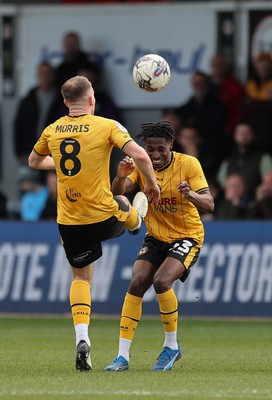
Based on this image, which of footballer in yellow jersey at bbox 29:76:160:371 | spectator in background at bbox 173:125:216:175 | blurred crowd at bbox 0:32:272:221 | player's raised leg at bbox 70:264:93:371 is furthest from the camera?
spectator in background at bbox 173:125:216:175

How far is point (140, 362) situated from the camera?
37.7 ft

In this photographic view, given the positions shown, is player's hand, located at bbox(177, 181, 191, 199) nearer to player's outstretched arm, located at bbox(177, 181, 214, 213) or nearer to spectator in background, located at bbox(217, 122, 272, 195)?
player's outstretched arm, located at bbox(177, 181, 214, 213)

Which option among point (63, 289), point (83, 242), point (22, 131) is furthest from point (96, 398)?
point (22, 131)

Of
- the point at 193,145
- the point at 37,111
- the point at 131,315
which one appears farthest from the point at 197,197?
the point at 37,111

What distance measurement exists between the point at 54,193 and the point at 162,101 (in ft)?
9.31

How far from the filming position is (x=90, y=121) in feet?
34.3

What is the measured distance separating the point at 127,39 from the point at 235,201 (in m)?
4.22

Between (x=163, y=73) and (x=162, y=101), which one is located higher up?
(x=163, y=73)

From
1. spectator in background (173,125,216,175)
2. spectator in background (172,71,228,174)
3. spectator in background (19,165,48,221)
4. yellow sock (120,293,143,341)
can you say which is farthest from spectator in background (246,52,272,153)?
yellow sock (120,293,143,341)

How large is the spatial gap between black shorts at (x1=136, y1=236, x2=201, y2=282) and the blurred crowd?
6.61 meters

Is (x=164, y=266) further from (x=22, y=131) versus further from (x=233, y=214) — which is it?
(x=22, y=131)

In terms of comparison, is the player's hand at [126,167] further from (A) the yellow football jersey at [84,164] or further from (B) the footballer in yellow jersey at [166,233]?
(A) the yellow football jersey at [84,164]

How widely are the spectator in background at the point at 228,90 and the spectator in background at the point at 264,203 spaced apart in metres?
1.70

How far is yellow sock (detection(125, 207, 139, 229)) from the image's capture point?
10.7m
